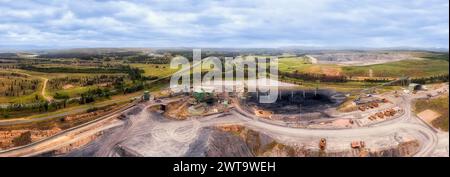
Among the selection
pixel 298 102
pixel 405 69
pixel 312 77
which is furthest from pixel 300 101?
pixel 405 69

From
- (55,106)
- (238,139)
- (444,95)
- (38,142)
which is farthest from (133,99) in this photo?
(444,95)

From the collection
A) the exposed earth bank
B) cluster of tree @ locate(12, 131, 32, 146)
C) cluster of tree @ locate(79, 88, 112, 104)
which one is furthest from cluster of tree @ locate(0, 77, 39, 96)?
the exposed earth bank

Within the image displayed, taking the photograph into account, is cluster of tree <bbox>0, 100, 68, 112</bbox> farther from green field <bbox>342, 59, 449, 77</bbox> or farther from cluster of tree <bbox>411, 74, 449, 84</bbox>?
cluster of tree <bbox>411, 74, 449, 84</bbox>

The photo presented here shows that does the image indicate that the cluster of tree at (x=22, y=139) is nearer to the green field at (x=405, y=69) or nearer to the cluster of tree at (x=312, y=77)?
the cluster of tree at (x=312, y=77)

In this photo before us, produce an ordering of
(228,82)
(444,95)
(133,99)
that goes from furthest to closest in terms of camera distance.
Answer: (228,82) → (133,99) → (444,95)

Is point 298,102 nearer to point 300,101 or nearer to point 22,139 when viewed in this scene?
point 300,101

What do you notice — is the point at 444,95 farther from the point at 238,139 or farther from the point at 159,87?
the point at 159,87

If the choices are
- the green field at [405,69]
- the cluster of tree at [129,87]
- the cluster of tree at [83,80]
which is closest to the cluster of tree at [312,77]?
the green field at [405,69]

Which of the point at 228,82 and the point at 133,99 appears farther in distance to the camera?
the point at 228,82
